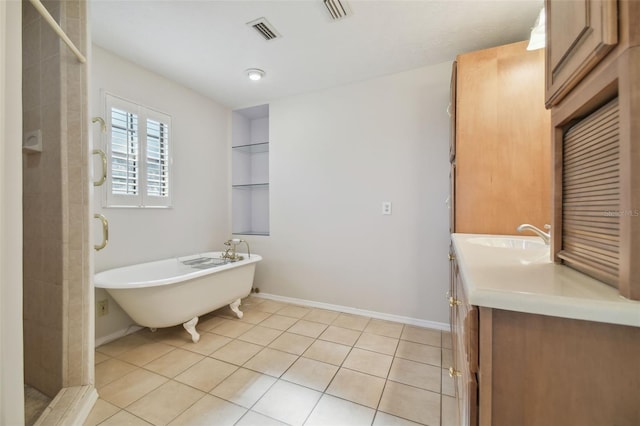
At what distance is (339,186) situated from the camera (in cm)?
274

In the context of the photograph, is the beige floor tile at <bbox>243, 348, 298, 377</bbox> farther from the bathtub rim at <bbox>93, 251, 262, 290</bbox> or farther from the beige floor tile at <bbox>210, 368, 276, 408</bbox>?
the bathtub rim at <bbox>93, 251, 262, 290</bbox>

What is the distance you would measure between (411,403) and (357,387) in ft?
1.03

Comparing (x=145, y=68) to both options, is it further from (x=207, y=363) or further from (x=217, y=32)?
(x=207, y=363)

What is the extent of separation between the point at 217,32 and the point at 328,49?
0.85m

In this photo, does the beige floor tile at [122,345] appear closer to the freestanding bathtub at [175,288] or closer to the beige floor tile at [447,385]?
the freestanding bathtub at [175,288]

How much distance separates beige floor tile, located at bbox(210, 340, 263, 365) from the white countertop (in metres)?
1.75

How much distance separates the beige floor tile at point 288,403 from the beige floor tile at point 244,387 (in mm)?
50

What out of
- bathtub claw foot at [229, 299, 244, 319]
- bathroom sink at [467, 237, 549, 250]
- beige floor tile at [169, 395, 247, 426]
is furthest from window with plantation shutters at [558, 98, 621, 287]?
bathtub claw foot at [229, 299, 244, 319]

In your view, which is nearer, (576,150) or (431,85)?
(576,150)

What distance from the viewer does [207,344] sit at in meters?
2.06

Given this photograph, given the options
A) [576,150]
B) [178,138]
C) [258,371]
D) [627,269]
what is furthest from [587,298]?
[178,138]

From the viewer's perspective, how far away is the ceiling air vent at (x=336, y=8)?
1.61m

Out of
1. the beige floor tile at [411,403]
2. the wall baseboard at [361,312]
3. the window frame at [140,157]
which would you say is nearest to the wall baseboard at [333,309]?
the wall baseboard at [361,312]

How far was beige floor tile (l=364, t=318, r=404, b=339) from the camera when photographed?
2.27 meters
